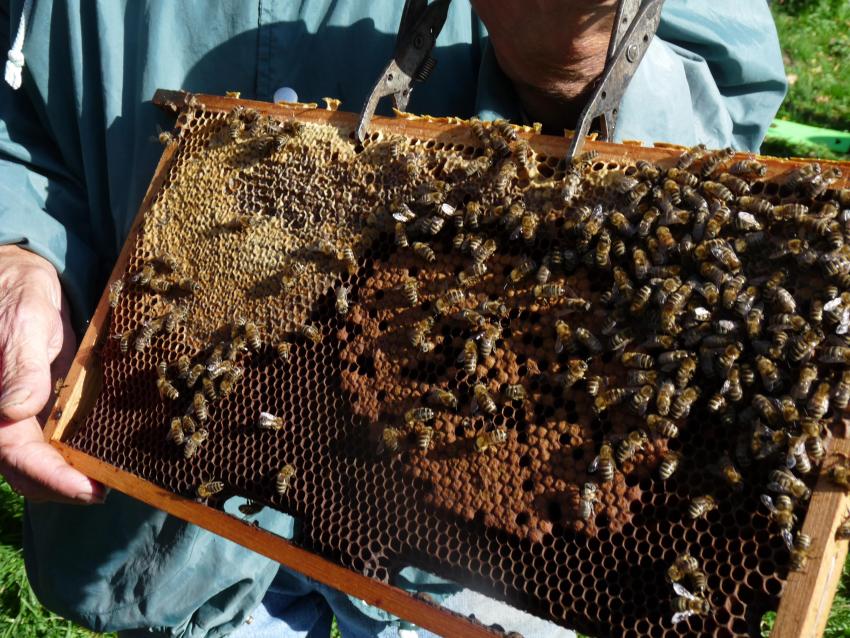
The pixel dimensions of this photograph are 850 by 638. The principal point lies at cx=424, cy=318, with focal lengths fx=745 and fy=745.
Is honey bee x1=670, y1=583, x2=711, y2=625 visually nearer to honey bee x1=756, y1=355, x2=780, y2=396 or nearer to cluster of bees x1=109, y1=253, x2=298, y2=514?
honey bee x1=756, y1=355, x2=780, y2=396

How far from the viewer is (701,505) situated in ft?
6.34

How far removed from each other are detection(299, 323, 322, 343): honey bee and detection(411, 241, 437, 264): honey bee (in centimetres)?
46

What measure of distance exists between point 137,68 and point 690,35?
240cm

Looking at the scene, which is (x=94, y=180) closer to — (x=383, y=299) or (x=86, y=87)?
(x=86, y=87)

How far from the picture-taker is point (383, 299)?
2.53m

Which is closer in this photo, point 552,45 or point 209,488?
point 552,45

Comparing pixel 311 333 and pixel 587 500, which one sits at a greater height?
pixel 311 333

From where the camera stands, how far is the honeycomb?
76.1 inches

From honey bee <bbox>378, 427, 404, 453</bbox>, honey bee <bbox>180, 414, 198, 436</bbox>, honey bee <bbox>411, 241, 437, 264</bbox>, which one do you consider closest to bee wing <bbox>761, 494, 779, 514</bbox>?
honey bee <bbox>378, 427, 404, 453</bbox>

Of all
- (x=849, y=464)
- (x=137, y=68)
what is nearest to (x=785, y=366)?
(x=849, y=464)

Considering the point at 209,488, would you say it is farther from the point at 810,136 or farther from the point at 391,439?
the point at 810,136

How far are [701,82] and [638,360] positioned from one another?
63.1 inches

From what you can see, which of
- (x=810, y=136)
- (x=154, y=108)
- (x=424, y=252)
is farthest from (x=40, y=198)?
(x=810, y=136)

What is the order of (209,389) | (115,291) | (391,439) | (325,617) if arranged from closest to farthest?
1. (391,439)
2. (209,389)
3. (115,291)
4. (325,617)
